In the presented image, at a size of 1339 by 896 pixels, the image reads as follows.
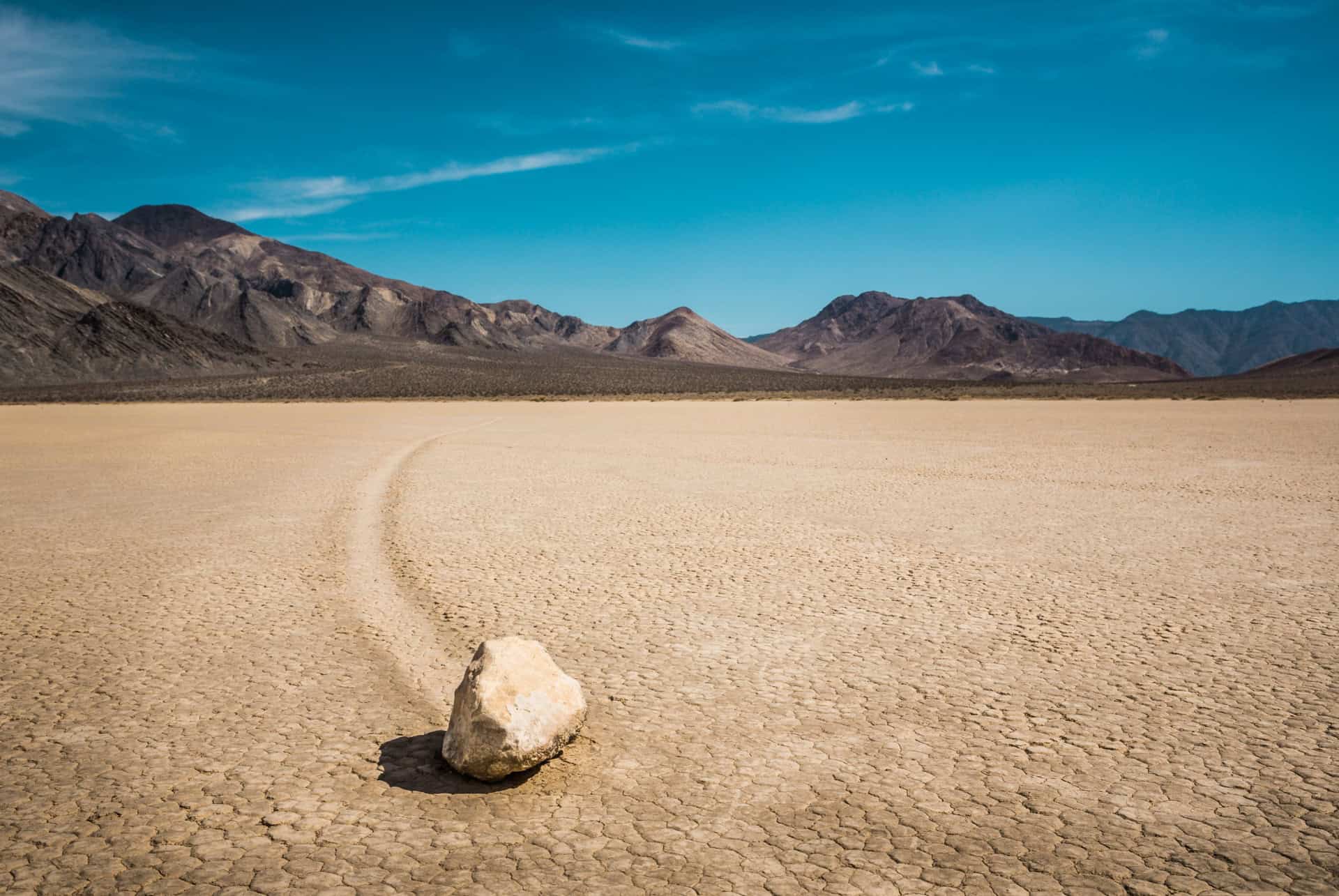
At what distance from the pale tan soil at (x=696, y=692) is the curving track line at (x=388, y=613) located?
0.15 ft

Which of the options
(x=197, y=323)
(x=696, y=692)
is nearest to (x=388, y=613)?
(x=696, y=692)

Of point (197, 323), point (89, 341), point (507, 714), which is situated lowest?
point (507, 714)

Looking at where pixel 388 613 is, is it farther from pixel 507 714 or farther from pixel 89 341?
pixel 89 341

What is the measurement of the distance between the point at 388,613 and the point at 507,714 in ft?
9.99

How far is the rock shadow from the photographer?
3.75 m

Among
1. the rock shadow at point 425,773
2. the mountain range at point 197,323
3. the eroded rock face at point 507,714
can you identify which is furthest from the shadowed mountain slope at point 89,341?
the eroded rock face at point 507,714

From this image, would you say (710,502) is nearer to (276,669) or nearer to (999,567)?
(999,567)

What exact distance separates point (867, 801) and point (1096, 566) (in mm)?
4959

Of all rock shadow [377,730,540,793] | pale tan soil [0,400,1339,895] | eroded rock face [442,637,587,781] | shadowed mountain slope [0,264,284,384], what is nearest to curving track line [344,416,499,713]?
pale tan soil [0,400,1339,895]

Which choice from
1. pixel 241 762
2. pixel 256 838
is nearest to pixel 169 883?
pixel 256 838

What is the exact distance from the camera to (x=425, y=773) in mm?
3871

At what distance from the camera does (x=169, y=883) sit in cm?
310

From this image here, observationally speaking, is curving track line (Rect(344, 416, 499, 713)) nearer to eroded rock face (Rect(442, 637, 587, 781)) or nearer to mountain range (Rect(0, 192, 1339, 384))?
eroded rock face (Rect(442, 637, 587, 781))

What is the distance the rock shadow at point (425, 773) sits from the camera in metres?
3.75
